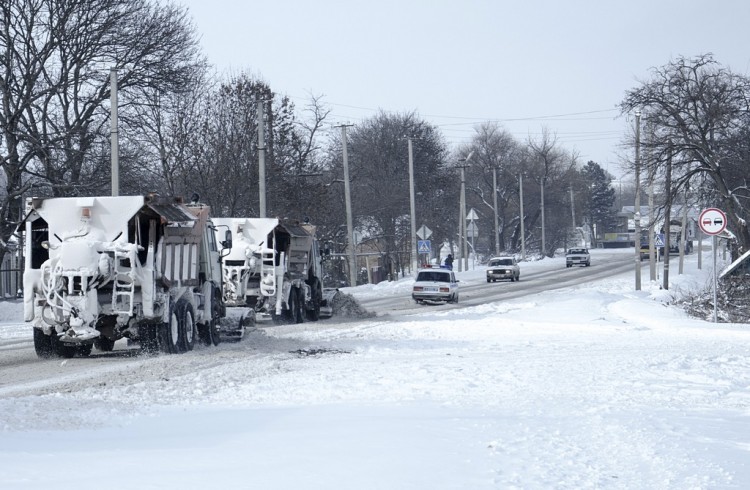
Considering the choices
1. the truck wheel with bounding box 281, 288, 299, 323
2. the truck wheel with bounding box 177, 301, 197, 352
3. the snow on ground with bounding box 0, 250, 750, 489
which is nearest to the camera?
the snow on ground with bounding box 0, 250, 750, 489

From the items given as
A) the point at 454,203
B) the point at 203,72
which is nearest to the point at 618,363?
the point at 203,72

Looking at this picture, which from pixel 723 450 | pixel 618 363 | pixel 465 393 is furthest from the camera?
pixel 618 363

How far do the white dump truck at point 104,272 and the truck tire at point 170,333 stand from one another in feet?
0.06

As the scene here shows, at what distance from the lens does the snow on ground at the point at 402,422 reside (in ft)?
23.9

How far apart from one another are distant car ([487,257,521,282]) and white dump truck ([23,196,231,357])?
46.6 m

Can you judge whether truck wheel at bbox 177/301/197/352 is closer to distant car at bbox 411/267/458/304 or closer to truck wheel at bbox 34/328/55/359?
truck wheel at bbox 34/328/55/359

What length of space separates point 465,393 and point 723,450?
4130mm

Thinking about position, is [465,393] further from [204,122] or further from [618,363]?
[204,122]

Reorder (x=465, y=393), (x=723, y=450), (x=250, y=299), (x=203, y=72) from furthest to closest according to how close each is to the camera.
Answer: (x=203, y=72) → (x=250, y=299) → (x=465, y=393) → (x=723, y=450)

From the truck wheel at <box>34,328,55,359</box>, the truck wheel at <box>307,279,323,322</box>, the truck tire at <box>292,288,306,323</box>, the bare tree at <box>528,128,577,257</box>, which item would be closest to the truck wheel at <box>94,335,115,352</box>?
the truck wheel at <box>34,328,55,359</box>

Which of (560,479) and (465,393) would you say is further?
(465,393)

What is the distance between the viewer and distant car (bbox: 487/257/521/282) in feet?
213

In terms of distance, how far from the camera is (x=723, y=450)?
8719mm

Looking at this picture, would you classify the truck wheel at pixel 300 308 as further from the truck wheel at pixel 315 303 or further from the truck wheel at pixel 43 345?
the truck wheel at pixel 43 345
